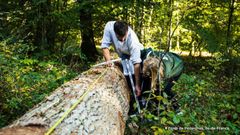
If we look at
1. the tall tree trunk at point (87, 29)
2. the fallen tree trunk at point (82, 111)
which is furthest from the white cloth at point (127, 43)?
the tall tree trunk at point (87, 29)

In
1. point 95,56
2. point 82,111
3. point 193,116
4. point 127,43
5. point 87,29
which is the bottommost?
point 193,116

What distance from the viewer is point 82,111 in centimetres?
345

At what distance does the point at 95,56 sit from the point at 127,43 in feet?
21.1

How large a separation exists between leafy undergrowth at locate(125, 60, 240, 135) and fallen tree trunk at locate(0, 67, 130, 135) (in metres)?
0.42

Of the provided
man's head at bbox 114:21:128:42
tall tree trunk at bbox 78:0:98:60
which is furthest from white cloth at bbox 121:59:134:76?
tall tree trunk at bbox 78:0:98:60

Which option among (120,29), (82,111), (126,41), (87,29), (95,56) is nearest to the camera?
(82,111)

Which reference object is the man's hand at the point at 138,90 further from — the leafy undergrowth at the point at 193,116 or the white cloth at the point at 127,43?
the white cloth at the point at 127,43

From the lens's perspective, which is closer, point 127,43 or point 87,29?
point 127,43

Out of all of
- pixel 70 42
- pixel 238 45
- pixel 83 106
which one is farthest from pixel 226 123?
pixel 70 42

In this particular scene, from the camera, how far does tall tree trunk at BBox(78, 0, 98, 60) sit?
9633mm

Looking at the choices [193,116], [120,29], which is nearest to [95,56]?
[120,29]

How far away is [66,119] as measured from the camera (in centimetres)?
320

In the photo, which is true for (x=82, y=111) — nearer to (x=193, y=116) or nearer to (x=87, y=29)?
(x=193, y=116)

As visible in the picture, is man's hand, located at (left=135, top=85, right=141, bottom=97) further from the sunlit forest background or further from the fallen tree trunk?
the sunlit forest background
